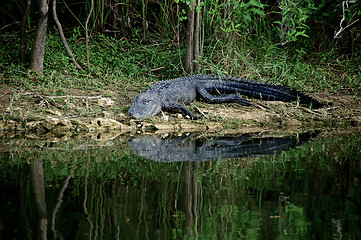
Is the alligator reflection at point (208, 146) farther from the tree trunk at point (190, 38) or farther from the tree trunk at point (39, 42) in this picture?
the tree trunk at point (39, 42)

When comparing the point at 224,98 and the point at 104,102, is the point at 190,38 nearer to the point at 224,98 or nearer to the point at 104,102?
the point at 224,98

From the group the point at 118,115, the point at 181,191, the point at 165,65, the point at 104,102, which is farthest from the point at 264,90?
the point at 181,191

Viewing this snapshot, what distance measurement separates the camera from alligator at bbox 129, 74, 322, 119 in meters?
5.92

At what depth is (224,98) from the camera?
6.45 m

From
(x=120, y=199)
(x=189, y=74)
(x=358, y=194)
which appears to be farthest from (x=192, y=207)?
(x=189, y=74)

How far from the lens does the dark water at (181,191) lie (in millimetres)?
1846

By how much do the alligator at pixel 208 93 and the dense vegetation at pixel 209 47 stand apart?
1.37ft

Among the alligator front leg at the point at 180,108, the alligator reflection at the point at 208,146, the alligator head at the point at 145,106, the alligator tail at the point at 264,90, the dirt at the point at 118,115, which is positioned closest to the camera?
the alligator reflection at the point at 208,146

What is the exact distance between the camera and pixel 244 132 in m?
5.01

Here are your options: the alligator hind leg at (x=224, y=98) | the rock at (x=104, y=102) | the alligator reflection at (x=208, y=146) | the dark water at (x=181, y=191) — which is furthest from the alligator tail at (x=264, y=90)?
the dark water at (x=181, y=191)

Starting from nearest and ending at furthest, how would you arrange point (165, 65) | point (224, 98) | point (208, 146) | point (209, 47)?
point (208, 146) → point (224, 98) → point (209, 47) → point (165, 65)

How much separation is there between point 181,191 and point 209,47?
5427 mm

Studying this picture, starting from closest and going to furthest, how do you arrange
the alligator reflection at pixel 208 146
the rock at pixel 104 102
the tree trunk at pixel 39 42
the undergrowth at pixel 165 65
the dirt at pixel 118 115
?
the alligator reflection at pixel 208 146, the dirt at pixel 118 115, the rock at pixel 104 102, the tree trunk at pixel 39 42, the undergrowth at pixel 165 65

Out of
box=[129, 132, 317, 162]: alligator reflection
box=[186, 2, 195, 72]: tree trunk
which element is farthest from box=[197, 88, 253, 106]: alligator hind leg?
box=[129, 132, 317, 162]: alligator reflection
